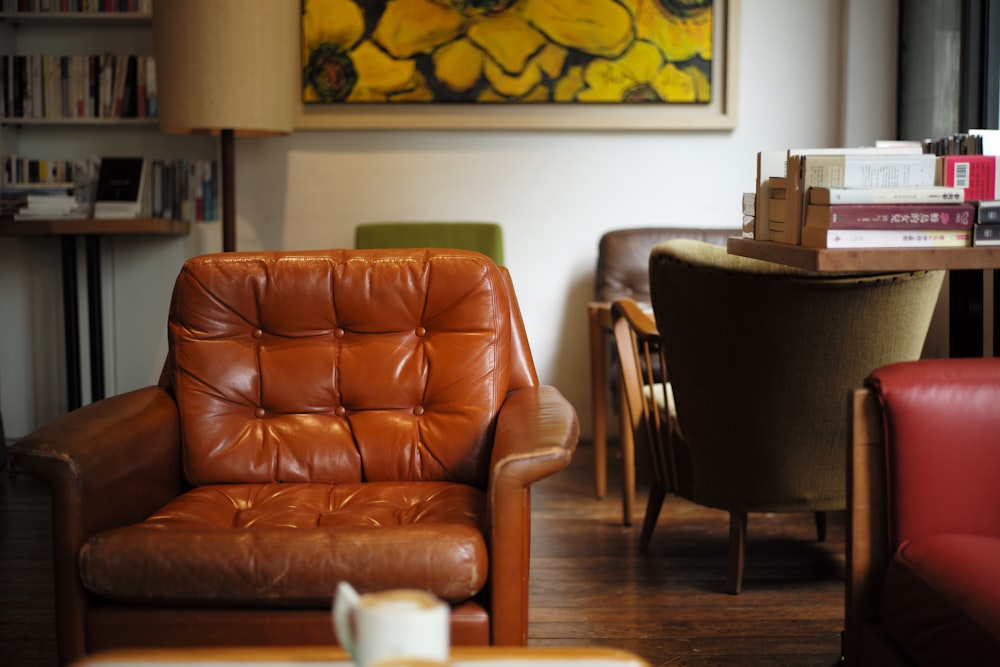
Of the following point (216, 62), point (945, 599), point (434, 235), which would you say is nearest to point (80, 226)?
point (216, 62)

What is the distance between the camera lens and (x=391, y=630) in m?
0.87

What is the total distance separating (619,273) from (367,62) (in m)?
1.35

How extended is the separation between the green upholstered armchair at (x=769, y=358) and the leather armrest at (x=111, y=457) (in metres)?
1.18

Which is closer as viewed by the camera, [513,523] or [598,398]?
[513,523]

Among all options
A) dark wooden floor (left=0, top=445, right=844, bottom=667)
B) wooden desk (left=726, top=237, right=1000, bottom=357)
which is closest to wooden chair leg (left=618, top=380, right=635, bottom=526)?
dark wooden floor (left=0, top=445, right=844, bottom=667)

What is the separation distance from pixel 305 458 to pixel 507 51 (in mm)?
2595

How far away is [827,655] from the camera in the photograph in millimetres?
2217

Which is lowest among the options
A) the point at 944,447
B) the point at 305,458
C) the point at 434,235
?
the point at 305,458

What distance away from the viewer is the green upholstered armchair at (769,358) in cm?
228

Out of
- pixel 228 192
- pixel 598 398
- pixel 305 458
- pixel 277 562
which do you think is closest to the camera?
pixel 277 562

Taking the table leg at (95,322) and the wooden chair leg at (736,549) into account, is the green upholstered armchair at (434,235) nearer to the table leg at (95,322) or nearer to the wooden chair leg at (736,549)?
the table leg at (95,322)

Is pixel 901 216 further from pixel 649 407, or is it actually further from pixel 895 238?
pixel 649 407

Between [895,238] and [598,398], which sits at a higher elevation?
[895,238]

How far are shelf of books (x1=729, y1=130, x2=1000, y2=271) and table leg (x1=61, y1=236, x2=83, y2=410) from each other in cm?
285
